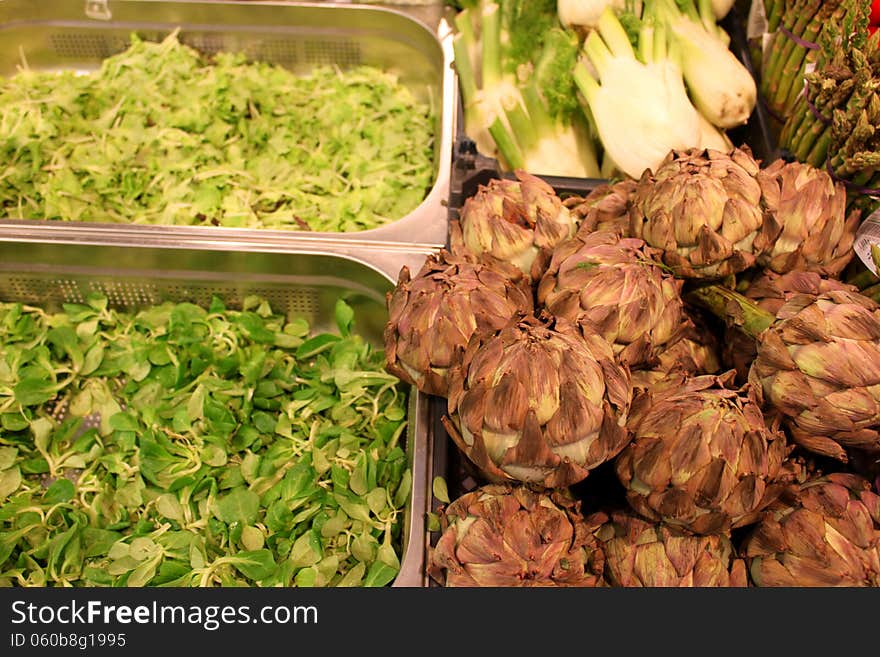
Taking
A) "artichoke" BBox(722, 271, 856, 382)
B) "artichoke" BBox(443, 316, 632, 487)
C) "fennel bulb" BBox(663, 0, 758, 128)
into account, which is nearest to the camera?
"artichoke" BBox(443, 316, 632, 487)

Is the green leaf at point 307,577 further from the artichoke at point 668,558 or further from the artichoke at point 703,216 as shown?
the artichoke at point 703,216

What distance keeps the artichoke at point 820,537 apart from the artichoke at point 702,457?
0.06m

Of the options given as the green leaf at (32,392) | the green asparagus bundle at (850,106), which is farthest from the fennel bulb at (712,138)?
the green leaf at (32,392)

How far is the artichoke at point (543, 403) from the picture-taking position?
104cm

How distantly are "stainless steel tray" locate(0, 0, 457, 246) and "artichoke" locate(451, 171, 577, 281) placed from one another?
1017mm

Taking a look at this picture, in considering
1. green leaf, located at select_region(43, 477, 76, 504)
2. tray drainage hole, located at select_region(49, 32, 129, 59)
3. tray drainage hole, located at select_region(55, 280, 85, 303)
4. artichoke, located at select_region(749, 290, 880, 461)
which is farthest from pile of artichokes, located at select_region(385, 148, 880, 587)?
tray drainage hole, located at select_region(49, 32, 129, 59)

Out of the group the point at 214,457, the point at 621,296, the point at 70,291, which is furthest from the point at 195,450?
the point at 621,296

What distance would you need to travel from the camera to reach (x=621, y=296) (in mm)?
1188

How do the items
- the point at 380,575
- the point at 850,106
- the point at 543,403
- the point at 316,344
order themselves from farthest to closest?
1. the point at 316,344
2. the point at 850,106
3. the point at 380,575
4. the point at 543,403

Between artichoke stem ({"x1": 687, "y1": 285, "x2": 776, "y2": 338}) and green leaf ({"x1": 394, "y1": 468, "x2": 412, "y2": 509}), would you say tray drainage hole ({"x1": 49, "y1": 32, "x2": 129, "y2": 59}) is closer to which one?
green leaf ({"x1": 394, "y1": 468, "x2": 412, "y2": 509})

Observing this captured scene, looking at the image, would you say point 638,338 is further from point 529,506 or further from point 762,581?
point 762,581

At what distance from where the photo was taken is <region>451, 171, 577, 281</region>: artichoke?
1.41 m

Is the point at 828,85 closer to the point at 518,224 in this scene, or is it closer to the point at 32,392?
the point at 518,224

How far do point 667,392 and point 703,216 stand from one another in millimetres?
325
